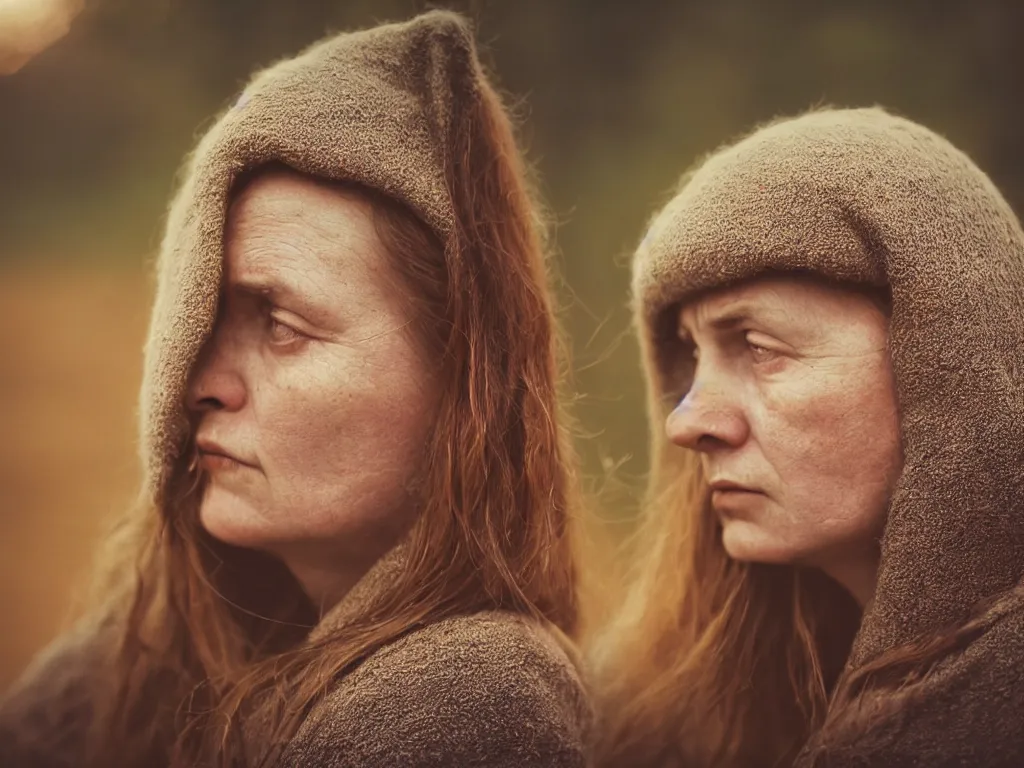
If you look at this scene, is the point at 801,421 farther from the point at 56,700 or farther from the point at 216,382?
the point at 56,700

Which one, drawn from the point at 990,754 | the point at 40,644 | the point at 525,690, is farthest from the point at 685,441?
the point at 40,644

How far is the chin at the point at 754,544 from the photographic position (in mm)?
1307

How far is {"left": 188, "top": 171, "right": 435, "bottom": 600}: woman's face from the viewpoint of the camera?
1.30 meters

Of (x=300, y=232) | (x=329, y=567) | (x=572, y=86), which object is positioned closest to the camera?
(x=300, y=232)

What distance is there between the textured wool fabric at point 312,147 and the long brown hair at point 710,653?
1.78 feet

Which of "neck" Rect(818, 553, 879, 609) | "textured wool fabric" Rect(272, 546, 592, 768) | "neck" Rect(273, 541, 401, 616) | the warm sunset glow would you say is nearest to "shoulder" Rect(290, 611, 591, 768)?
"textured wool fabric" Rect(272, 546, 592, 768)

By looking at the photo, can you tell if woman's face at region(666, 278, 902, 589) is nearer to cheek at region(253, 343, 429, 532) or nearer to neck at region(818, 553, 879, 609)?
neck at region(818, 553, 879, 609)

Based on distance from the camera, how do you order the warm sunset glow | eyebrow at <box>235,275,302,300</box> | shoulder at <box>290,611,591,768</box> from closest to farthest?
1. shoulder at <box>290,611,591,768</box>
2. eyebrow at <box>235,275,302,300</box>
3. the warm sunset glow

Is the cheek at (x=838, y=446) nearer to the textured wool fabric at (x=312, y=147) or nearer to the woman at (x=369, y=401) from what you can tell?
the woman at (x=369, y=401)

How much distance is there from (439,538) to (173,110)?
671 millimetres

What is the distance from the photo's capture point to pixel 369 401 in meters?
1.31

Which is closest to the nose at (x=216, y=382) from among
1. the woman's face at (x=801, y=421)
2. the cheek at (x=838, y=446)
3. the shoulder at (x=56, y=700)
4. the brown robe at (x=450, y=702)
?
the brown robe at (x=450, y=702)

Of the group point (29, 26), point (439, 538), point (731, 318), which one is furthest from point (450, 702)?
point (29, 26)

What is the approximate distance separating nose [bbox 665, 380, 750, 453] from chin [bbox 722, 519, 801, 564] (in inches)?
3.8
